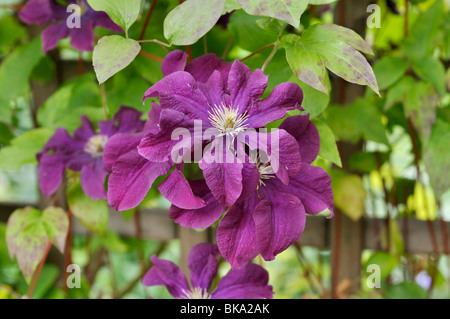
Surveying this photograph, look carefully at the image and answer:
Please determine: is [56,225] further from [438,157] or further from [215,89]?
[438,157]

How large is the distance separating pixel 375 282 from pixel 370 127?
25 cm

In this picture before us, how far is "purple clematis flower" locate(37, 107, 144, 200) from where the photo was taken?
26.0 inches

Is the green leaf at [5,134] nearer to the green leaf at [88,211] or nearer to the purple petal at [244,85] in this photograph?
the green leaf at [88,211]

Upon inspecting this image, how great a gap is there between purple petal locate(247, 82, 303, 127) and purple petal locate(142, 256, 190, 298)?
28 centimetres

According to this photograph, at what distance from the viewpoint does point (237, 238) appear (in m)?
0.44

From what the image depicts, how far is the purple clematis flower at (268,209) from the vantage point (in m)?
0.43

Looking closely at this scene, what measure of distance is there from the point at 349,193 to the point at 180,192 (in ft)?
1.55

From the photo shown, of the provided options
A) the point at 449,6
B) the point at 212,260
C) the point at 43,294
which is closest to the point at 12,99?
the point at 43,294

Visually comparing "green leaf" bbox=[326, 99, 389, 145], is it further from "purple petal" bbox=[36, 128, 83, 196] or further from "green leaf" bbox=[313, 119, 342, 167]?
"purple petal" bbox=[36, 128, 83, 196]

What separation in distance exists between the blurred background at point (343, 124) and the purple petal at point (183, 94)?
126 millimetres

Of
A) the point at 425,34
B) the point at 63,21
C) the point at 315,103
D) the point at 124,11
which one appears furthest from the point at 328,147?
the point at 63,21

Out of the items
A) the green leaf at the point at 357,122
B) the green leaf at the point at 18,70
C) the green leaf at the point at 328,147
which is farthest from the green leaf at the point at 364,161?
the green leaf at the point at 18,70

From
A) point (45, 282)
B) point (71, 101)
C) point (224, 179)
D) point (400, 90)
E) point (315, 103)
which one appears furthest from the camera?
point (45, 282)
